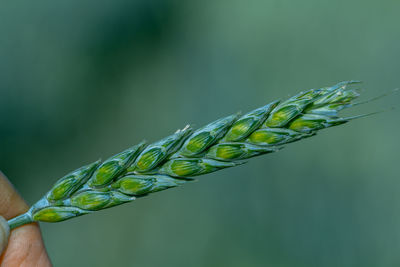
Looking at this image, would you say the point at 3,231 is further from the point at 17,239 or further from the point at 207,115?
the point at 207,115

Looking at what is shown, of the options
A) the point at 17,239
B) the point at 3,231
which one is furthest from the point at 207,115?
the point at 3,231

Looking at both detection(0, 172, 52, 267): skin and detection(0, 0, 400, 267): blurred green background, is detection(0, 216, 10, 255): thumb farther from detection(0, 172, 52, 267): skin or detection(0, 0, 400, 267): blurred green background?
detection(0, 0, 400, 267): blurred green background

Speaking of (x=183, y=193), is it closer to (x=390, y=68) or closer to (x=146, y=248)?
(x=146, y=248)

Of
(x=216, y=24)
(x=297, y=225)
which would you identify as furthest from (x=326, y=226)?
(x=216, y=24)

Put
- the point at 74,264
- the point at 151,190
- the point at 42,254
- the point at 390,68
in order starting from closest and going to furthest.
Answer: the point at 151,190 < the point at 42,254 < the point at 390,68 < the point at 74,264

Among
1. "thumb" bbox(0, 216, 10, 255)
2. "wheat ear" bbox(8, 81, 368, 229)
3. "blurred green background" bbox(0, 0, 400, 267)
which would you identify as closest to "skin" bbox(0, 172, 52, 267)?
"thumb" bbox(0, 216, 10, 255)

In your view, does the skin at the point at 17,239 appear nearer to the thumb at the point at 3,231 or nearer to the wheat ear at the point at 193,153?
the thumb at the point at 3,231

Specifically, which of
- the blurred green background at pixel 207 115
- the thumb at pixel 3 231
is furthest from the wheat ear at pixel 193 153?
the blurred green background at pixel 207 115
